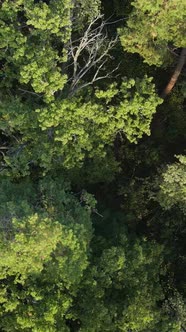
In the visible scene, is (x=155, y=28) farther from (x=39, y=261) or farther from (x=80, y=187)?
(x=39, y=261)

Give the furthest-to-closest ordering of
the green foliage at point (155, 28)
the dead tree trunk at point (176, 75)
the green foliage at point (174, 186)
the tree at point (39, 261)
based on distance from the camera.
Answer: the dead tree trunk at point (176, 75) → the green foliage at point (174, 186) → the green foliage at point (155, 28) → the tree at point (39, 261)

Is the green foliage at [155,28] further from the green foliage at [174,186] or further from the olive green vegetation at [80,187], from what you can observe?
the green foliage at [174,186]

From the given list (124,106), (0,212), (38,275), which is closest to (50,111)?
(124,106)

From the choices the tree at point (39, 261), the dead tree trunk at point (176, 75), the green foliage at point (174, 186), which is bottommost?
the tree at point (39, 261)

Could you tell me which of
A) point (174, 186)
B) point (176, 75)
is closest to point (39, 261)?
point (174, 186)

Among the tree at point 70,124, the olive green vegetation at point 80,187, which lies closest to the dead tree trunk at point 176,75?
the olive green vegetation at point 80,187
